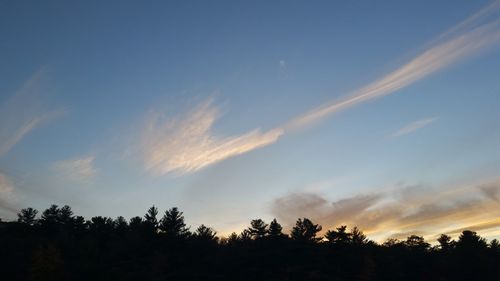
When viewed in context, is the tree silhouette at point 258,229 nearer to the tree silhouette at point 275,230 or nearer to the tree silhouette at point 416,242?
the tree silhouette at point 275,230

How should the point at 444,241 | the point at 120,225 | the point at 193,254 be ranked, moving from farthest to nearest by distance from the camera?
1. the point at 444,241
2. the point at 120,225
3. the point at 193,254

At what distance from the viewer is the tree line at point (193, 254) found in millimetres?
63125

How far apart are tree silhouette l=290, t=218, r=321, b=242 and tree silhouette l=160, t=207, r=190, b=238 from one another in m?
17.6

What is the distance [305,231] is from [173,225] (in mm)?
21621

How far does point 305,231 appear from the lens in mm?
78125

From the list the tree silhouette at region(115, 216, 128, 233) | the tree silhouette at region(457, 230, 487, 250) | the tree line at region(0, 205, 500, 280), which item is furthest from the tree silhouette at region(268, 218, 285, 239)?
the tree silhouette at region(457, 230, 487, 250)

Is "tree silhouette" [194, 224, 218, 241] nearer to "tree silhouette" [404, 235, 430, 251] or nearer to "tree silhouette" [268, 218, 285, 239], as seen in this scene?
"tree silhouette" [268, 218, 285, 239]

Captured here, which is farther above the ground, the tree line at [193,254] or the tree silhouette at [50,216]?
the tree silhouette at [50,216]

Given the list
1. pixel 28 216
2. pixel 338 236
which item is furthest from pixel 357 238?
pixel 28 216

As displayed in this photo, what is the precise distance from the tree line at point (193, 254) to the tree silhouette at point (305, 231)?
0.56 ft

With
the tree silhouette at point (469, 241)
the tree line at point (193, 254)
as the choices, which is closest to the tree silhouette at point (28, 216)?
the tree line at point (193, 254)

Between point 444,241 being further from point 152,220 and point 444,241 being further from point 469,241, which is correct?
point 152,220

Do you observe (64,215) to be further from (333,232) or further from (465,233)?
(465,233)

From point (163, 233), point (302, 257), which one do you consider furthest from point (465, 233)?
point (163, 233)
